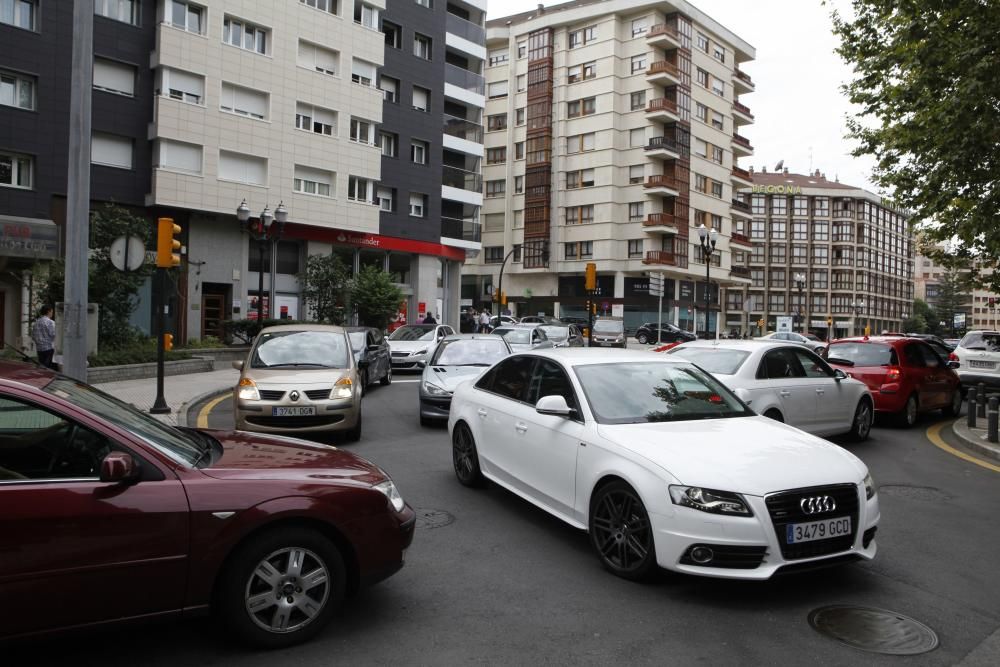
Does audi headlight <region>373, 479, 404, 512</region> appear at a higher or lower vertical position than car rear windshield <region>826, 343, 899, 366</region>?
lower

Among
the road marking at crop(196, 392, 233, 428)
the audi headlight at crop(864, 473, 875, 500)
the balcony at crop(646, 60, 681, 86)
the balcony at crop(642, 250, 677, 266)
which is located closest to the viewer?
the audi headlight at crop(864, 473, 875, 500)

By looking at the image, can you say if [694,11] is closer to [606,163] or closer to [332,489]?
[606,163]

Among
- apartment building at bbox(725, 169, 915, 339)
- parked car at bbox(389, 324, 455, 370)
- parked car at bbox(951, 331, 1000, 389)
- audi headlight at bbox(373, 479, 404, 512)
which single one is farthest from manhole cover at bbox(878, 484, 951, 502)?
apartment building at bbox(725, 169, 915, 339)

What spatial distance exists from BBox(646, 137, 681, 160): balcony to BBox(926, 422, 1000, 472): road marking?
46.0m

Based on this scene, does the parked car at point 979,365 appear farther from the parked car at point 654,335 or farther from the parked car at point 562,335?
the parked car at point 654,335

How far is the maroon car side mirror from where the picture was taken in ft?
10.4

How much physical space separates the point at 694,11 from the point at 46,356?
187 ft

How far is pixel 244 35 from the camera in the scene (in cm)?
3181

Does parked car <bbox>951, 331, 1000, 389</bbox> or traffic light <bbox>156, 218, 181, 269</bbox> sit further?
parked car <bbox>951, 331, 1000, 389</bbox>

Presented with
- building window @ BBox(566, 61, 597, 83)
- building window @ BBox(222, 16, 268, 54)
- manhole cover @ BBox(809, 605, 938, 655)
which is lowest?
manhole cover @ BBox(809, 605, 938, 655)

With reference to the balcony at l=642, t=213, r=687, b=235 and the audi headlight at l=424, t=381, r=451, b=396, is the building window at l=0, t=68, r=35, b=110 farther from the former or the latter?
the balcony at l=642, t=213, r=687, b=235

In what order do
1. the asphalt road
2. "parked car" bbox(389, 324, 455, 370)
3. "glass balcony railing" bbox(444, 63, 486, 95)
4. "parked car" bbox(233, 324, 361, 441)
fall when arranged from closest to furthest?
the asphalt road
"parked car" bbox(233, 324, 361, 441)
"parked car" bbox(389, 324, 455, 370)
"glass balcony railing" bbox(444, 63, 486, 95)

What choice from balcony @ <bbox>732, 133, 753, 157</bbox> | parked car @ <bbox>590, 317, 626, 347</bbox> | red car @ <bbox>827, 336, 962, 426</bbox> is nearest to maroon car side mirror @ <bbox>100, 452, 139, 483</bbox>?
red car @ <bbox>827, 336, 962, 426</bbox>

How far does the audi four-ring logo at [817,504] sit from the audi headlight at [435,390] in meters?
7.47
